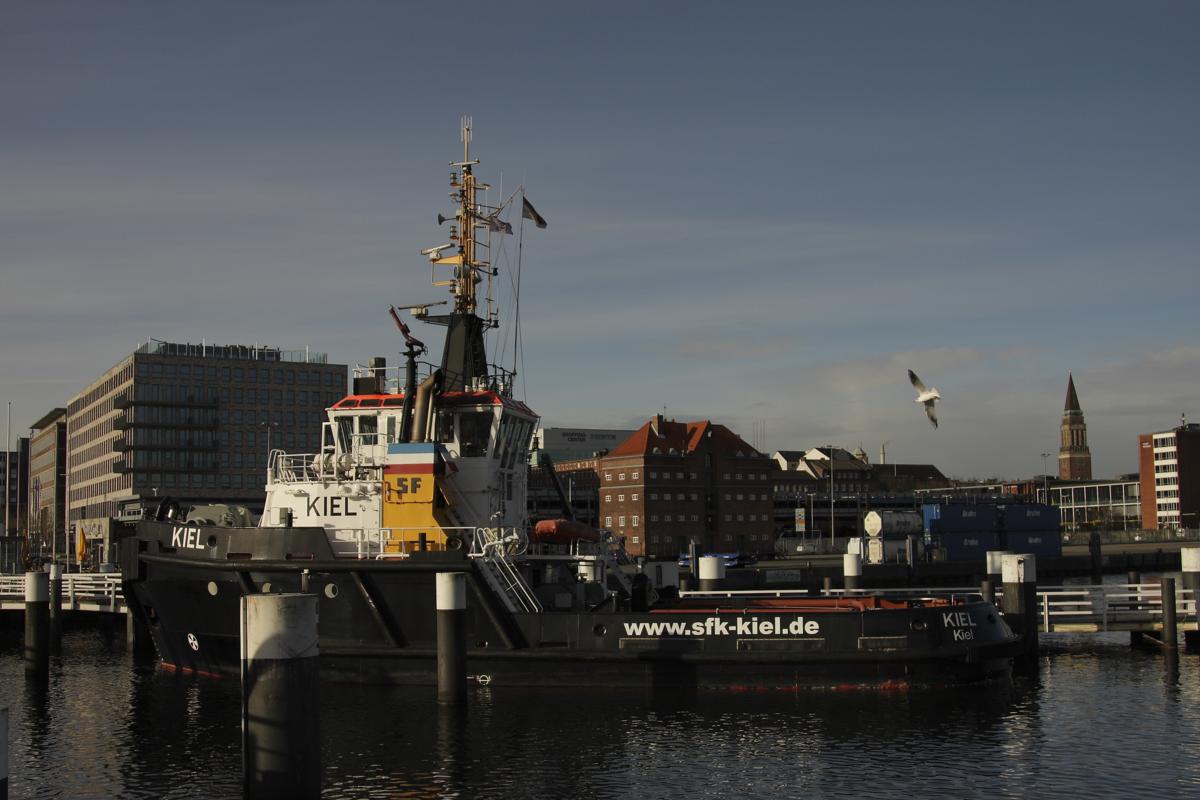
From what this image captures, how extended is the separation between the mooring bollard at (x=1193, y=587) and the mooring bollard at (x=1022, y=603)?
15.0 feet

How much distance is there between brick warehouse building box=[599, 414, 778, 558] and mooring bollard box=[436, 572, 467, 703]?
266 ft

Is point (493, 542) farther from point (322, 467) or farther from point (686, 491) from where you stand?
point (686, 491)

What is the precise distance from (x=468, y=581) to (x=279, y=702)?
935cm

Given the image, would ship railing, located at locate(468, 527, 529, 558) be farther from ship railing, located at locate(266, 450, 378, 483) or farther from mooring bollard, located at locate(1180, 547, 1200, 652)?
mooring bollard, located at locate(1180, 547, 1200, 652)

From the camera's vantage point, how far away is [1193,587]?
28109 millimetres

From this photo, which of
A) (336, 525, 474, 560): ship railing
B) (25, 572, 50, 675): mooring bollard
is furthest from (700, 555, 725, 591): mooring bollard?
(25, 572, 50, 675): mooring bollard

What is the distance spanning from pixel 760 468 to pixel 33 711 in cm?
8841

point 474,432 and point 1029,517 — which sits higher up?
point 474,432

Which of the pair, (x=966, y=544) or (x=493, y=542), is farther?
(x=966, y=544)

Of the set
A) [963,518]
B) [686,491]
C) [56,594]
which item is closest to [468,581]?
[56,594]

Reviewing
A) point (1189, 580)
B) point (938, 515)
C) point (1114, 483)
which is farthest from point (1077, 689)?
point (1114, 483)

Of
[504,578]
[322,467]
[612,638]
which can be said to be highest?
[322,467]

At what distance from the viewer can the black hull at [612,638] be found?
21.6 meters

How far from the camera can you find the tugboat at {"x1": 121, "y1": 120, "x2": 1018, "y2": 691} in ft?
71.1
